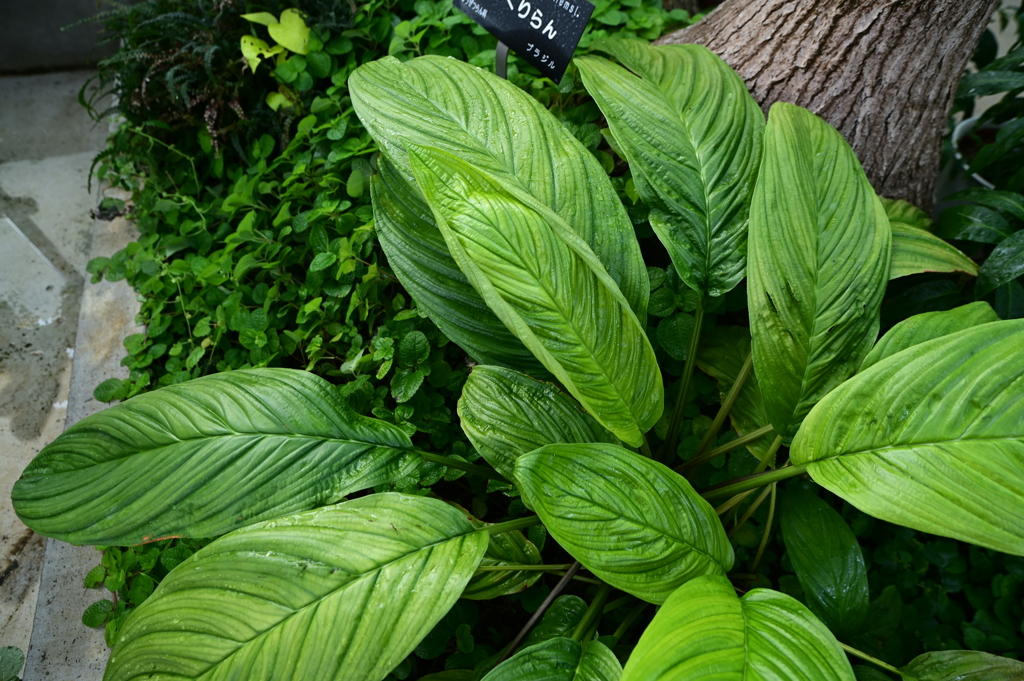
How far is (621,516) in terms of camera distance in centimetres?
83

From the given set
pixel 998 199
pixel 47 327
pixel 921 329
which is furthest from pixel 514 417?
pixel 47 327

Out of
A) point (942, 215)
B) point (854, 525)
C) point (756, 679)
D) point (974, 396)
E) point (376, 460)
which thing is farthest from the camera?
point (942, 215)

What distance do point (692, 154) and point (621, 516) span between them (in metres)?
0.70

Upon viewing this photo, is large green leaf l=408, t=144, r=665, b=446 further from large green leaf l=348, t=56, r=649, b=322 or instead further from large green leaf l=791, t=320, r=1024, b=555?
large green leaf l=791, t=320, r=1024, b=555

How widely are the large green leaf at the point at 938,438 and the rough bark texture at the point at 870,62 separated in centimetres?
69

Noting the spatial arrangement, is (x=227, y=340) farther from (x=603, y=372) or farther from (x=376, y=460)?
(x=603, y=372)

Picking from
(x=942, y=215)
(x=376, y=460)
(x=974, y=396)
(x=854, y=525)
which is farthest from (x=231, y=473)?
(x=942, y=215)

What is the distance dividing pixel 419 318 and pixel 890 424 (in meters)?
0.86

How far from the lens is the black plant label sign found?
120 centimetres

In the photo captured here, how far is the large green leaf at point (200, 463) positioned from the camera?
91 cm

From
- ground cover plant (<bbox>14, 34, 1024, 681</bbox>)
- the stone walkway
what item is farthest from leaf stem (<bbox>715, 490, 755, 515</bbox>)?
the stone walkway

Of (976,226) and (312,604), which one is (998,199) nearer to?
(976,226)

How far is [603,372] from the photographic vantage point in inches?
36.6

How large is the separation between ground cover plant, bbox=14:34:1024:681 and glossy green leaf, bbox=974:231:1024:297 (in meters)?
0.10
